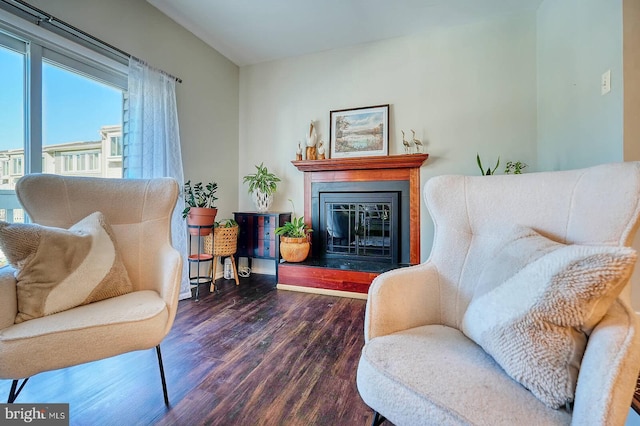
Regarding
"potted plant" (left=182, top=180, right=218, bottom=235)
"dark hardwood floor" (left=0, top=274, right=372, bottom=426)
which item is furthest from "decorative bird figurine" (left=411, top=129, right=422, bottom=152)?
"potted plant" (left=182, top=180, right=218, bottom=235)

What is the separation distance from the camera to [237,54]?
3.40m

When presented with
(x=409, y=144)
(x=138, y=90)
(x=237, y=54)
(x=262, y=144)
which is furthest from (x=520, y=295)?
(x=237, y=54)

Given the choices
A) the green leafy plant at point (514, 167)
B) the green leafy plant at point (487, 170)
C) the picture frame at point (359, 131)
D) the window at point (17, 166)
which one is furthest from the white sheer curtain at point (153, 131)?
the green leafy plant at point (514, 167)

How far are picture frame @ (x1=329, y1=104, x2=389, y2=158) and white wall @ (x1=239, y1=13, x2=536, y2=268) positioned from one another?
0.08 metres

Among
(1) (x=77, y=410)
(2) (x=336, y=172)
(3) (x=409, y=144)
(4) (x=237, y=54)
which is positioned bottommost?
(1) (x=77, y=410)

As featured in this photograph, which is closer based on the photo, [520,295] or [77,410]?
[520,295]

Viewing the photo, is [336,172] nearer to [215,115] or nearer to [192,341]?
[215,115]

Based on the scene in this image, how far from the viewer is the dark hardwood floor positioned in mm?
1165

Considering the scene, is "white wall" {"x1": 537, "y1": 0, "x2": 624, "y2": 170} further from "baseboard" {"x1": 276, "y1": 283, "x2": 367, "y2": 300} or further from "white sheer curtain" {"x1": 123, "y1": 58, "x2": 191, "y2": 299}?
"white sheer curtain" {"x1": 123, "y1": 58, "x2": 191, "y2": 299}

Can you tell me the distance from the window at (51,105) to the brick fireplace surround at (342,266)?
179 centimetres

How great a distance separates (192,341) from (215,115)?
250 cm

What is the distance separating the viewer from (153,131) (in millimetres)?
2449

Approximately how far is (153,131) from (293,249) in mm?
1670

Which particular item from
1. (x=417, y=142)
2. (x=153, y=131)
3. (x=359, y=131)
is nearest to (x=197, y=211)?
(x=153, y=131)
